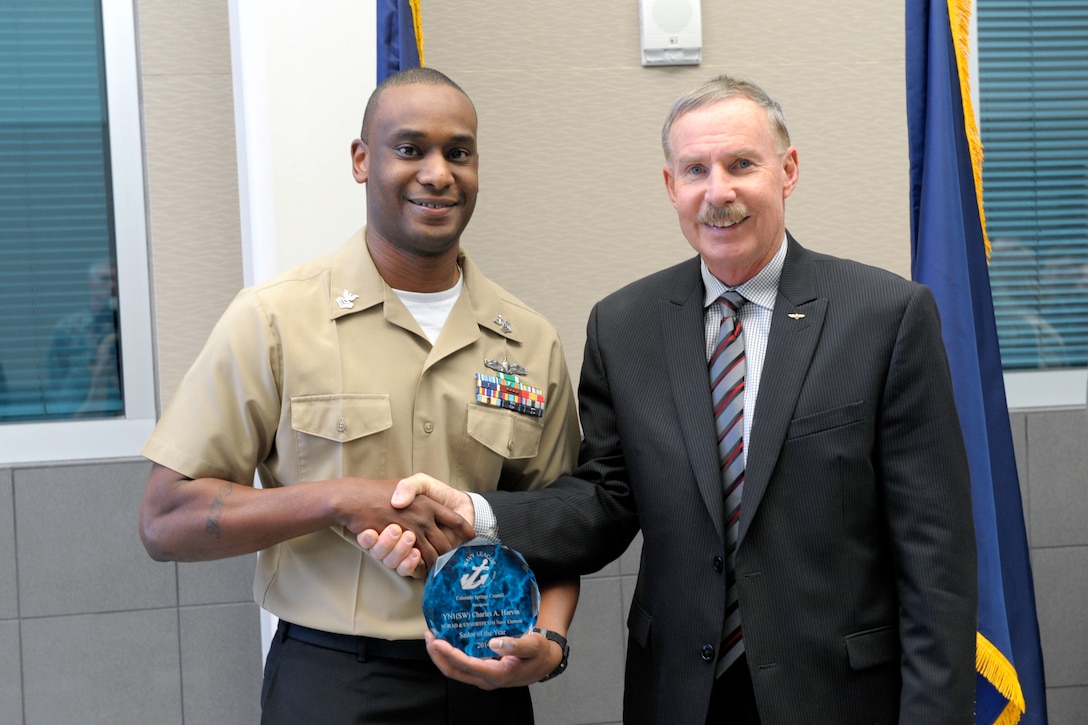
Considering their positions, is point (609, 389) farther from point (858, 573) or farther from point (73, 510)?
Answer: point (73, 510)

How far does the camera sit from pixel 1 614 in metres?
2.56

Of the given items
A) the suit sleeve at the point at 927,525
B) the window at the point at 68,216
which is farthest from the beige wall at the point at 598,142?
the suit sleeve at the point at 927,525

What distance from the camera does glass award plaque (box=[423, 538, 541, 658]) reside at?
139 cm

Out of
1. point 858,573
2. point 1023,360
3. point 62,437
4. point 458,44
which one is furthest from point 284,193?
point 1023,360

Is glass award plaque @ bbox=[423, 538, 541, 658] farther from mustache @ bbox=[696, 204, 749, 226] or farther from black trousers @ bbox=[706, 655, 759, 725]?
mustache @ bbox=[696, 204, 749, 226]

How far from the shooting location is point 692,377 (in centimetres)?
148

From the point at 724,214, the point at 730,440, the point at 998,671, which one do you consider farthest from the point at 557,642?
the point at 998,671

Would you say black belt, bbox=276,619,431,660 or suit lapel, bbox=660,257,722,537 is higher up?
suit lapel, bbox=660,257,722,537

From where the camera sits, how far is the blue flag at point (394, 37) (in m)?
2.15

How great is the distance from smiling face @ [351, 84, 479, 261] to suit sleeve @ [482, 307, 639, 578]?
31cm

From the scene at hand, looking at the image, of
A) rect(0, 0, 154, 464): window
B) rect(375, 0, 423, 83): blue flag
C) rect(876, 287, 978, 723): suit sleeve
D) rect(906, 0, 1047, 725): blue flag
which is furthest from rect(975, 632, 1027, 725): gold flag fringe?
rect(0, 0, 154, 464): window

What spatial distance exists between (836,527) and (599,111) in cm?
167

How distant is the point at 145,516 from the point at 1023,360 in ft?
8.79

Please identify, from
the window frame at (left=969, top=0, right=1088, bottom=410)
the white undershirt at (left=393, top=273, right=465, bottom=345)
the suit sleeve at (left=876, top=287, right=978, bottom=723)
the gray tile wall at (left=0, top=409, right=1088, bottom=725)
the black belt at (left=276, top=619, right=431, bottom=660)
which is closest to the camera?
the suit sleeve at (left=876, top=287, right=978, bottom=723)
